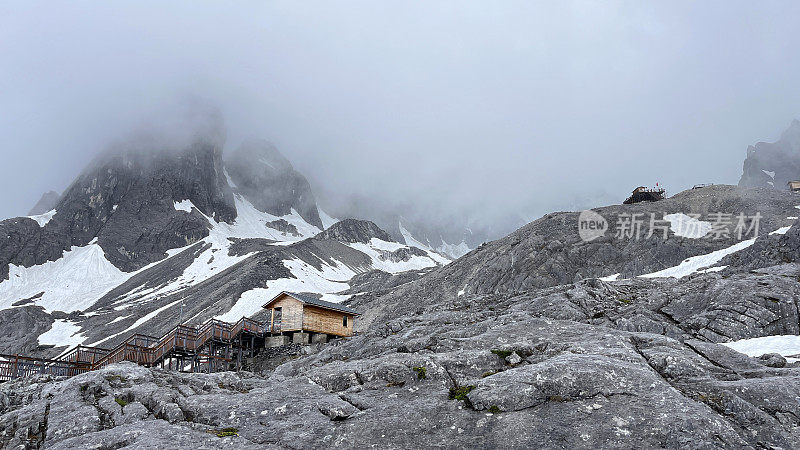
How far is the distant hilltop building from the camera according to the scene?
103 metres

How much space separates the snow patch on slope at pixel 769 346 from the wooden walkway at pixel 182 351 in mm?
34550

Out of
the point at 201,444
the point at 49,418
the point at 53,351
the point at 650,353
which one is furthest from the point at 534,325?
the point at 53,351

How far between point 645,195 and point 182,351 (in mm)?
96444

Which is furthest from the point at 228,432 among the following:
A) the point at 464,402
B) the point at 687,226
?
the point at 687,226

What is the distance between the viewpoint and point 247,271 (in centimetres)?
12019

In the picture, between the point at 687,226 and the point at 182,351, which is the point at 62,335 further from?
the point at 687,226

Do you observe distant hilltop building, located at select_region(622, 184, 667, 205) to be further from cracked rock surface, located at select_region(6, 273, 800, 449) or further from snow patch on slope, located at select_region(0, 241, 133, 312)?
snow patch on slope, located at select_region(0, 241, 133, 312)

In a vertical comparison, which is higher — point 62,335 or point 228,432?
point 62,335

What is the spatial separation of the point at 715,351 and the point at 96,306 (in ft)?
558

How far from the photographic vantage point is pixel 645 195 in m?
103

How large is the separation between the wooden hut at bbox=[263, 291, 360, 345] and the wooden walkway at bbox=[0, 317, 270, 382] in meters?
2.75

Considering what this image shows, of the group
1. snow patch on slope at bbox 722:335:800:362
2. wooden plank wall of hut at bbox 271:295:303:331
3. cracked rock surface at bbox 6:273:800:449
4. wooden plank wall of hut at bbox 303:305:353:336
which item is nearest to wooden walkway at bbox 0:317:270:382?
wooden plank wall of hut at bbox 271:295:303:331

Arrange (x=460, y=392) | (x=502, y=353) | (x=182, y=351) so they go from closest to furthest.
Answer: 1. (x=460, y=392)
2. (x=502, y=353)
3. (x=182, y=351)

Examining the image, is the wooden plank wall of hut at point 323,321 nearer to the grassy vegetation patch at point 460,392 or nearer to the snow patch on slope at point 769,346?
the grassy vegetation patch at point 460,392
